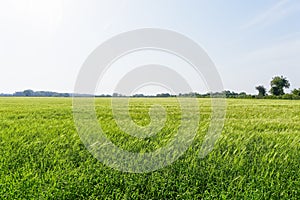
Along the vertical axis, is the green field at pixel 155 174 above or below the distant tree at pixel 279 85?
below

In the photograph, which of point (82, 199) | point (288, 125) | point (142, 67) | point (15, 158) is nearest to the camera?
point (82, 199)

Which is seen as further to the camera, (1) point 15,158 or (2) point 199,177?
(1) point 15,158

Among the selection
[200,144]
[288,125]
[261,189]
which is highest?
[288,125]

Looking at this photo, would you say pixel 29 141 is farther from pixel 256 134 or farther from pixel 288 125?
pixel 288 125

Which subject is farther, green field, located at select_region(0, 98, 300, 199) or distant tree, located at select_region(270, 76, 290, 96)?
distant tree, located at select_region(270, 76, 290, 96)

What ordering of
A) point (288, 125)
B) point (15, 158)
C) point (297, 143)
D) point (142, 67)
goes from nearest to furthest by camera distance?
point (15, 158) < point (297, 143) < point (142, 67) < point (288, 125)

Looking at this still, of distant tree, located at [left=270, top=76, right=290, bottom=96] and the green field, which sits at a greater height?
distant tree, located at [left=270, top=76, right=290, bottom=96]

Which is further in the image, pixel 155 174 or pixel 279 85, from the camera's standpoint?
pixel 279 85

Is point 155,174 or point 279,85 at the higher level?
point 279,85

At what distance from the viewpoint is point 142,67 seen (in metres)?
5.49

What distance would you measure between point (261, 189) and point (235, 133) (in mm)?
2590

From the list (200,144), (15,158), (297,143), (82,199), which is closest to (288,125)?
(297,143)

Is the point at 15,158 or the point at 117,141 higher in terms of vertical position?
the point at 117,141

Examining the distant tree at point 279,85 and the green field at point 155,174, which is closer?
the green field at point 155,174
